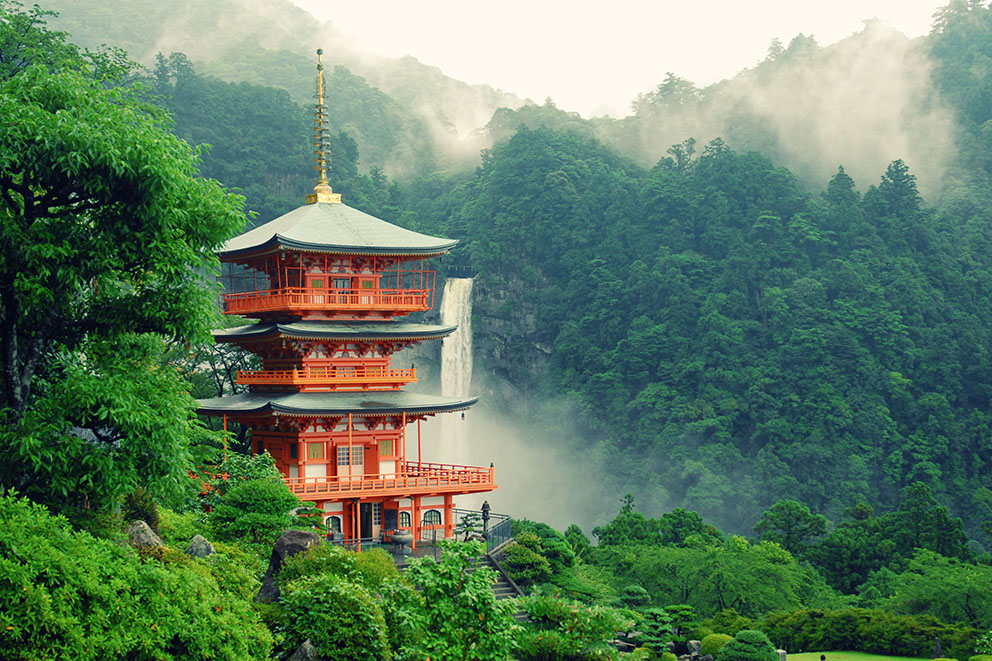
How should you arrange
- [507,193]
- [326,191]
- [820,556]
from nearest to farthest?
1. [326,191]
2. [820,556]
3. [507,193]

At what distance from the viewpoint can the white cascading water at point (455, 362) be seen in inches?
2527

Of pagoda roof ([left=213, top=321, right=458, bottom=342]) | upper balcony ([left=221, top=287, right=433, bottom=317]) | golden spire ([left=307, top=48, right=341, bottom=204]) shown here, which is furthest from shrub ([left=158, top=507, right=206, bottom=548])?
golden spire ([left=307, top=48, right=341, bottom=204])

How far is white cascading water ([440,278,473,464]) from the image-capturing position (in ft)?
211

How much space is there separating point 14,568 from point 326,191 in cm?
2380

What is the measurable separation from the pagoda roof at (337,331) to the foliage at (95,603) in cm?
1697

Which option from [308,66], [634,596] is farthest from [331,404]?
[308,66]

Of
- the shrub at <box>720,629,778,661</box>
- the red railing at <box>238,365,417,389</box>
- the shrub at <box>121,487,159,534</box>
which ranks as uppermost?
the red railing at <box>238,365,417,389</box>

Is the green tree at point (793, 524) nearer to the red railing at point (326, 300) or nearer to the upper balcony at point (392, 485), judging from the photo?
the upper balcony at point (392, 485)

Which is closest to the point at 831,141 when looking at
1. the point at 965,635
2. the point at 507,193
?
the point at 507,193

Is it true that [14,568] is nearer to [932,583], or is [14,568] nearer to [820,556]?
[932,583]

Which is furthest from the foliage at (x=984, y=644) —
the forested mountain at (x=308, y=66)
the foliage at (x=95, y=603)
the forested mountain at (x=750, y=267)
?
the forested mountain at (x=308, y=66)

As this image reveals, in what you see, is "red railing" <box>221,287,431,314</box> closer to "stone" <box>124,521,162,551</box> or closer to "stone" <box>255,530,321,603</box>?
"stone" <box>255,530,321,603</box>

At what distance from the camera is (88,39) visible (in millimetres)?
115562

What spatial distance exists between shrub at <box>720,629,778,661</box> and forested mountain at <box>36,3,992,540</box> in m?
36.4
